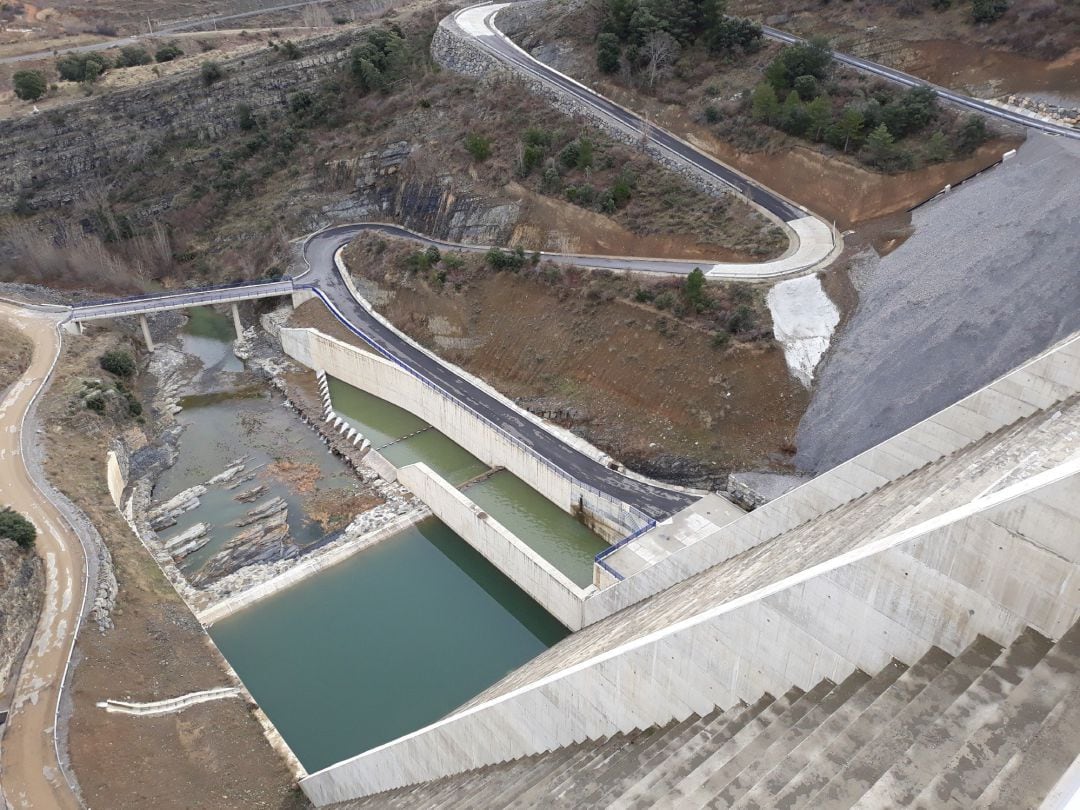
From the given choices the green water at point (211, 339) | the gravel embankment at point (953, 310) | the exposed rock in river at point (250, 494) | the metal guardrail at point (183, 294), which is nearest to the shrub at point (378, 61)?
the metal guardrail at point (183, 294)

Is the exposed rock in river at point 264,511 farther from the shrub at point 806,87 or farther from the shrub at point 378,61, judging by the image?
the shrub at point 378,61

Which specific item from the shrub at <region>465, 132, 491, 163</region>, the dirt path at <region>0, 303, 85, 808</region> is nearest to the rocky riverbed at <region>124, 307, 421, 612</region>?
the dirt path at <region>0, 303, 85, 808</region>

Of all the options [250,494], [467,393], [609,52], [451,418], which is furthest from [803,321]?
[609,52]

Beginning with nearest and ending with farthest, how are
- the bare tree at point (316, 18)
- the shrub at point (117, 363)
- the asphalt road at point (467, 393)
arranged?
1. the asphalt road at point (467, 393)
2. the shrub at point (117, 363)
3. the bare tree at point (316, 18)

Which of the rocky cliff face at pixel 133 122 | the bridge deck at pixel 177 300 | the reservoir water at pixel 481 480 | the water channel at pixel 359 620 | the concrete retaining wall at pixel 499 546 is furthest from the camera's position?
the rocky cliff face at pixel 133 122

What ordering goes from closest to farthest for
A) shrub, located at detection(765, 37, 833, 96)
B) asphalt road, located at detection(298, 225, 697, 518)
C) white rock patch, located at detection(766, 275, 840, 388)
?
1. asphalt road, located at detection(298, 225, 697, 518)
2. white rock patch, located at detection(766, 275, 840, 388)
3. shrub, located at detection(765, 37, 833, 96)

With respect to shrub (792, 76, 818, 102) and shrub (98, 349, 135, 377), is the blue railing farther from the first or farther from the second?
shrub (98, 349, 135, 377)
